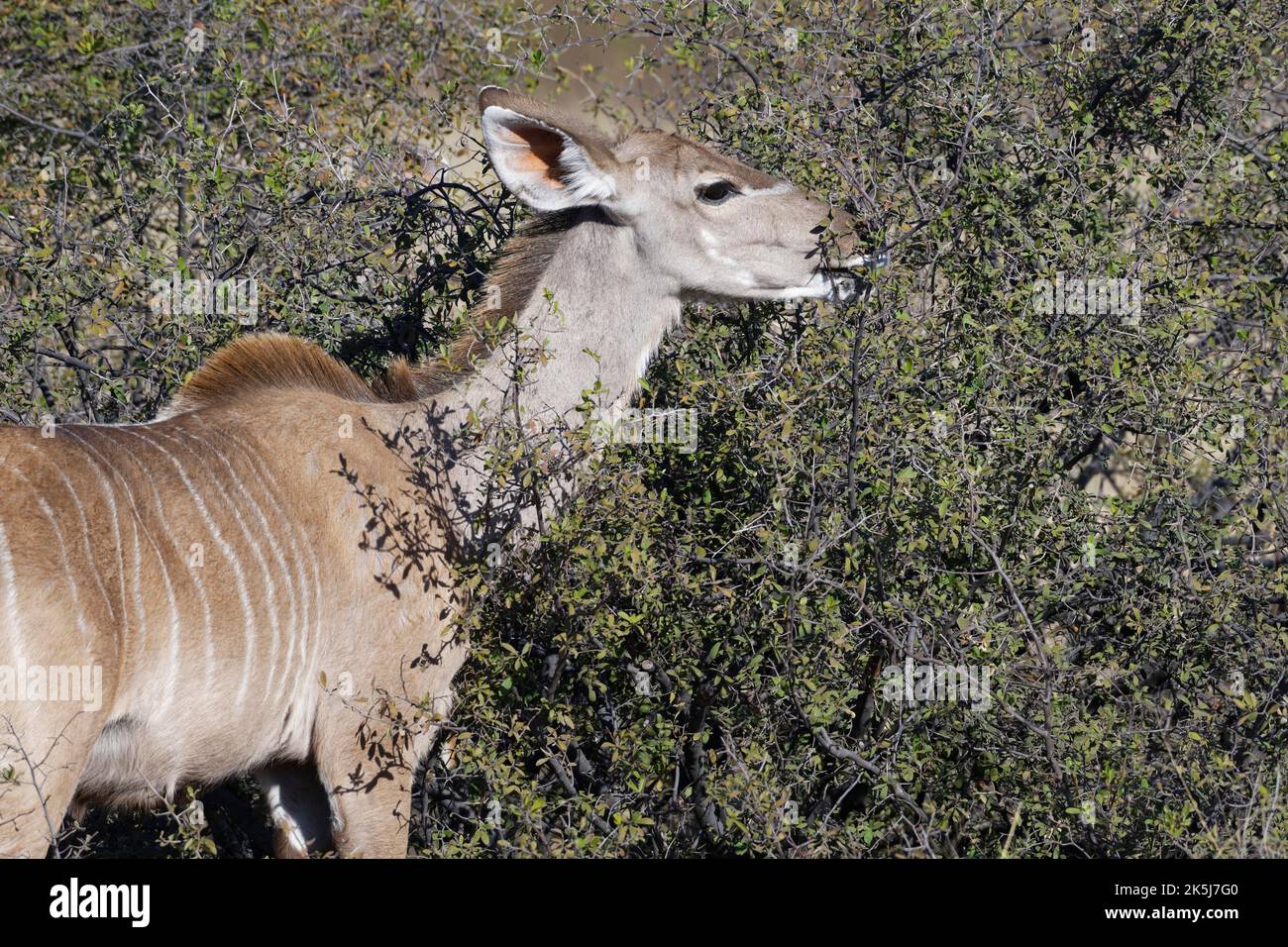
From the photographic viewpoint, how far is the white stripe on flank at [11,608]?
9.84 feet

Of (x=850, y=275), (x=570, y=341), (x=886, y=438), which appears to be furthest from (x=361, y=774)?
(x=850, y=275)

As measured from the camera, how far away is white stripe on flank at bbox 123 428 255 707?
11.6 ft

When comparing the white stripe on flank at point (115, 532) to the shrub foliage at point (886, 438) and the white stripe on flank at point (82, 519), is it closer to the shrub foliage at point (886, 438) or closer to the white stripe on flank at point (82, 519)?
the white stripe on flank at point (82, 519)

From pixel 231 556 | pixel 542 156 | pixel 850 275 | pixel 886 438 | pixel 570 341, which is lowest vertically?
pixel 231 556

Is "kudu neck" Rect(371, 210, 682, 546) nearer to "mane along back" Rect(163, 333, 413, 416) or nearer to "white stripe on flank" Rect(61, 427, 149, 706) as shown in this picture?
"mane along back" Rect(163, 333, 413, 416)

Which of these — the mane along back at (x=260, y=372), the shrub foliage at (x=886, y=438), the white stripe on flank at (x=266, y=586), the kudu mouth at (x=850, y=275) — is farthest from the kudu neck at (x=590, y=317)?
the white stripe on flank at (x=266, y=586)

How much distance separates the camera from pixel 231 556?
3574 millimetres

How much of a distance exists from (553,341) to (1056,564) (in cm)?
156

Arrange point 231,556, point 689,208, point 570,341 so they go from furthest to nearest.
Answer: point 689,208 < point 570,341 < point 231,556

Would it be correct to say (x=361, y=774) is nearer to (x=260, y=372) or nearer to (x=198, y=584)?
(x=198, y=584)

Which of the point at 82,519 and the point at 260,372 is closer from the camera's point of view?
A: the point at 82,519

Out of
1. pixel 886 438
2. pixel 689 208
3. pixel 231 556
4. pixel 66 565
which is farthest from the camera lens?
pixel 689 208

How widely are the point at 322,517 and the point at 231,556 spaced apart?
0.96 feet
